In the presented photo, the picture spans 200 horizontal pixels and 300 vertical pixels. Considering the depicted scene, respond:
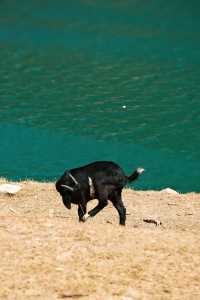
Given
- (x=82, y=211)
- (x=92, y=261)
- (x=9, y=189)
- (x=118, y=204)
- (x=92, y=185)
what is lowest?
(x=92, y=261)

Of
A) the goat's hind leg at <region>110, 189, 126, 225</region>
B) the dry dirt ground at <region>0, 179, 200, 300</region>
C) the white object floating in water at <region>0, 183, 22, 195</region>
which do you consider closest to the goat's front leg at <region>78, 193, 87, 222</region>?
the dry dirt ground at <region>0, 179, 200, 300</region>

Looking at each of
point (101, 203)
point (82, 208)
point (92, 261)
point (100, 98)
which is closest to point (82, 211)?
point (82, 208)

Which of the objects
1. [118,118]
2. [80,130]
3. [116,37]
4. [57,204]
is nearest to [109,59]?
[116,37]

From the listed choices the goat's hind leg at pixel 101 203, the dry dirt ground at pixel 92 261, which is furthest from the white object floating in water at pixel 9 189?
the goat's hind leg at pixel 101 203

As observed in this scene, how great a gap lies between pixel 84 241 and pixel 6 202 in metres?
9.54

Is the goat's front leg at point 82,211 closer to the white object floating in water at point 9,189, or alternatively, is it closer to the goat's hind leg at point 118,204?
the goat's hind leg at point 118,204

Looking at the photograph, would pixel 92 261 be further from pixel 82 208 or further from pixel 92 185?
pixel 82 208

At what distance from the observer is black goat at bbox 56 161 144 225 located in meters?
18.6

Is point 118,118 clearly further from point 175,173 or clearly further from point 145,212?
point 145,212

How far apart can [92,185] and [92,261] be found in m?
4.06

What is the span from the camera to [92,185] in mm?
18609

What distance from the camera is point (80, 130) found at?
3002 inches

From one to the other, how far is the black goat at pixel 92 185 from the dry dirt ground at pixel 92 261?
71 cm

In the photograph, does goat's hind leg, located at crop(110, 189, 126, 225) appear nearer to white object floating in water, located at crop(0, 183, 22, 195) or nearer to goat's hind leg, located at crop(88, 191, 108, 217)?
goat's hind leg, located at crop(88, 191, 108, 217)
